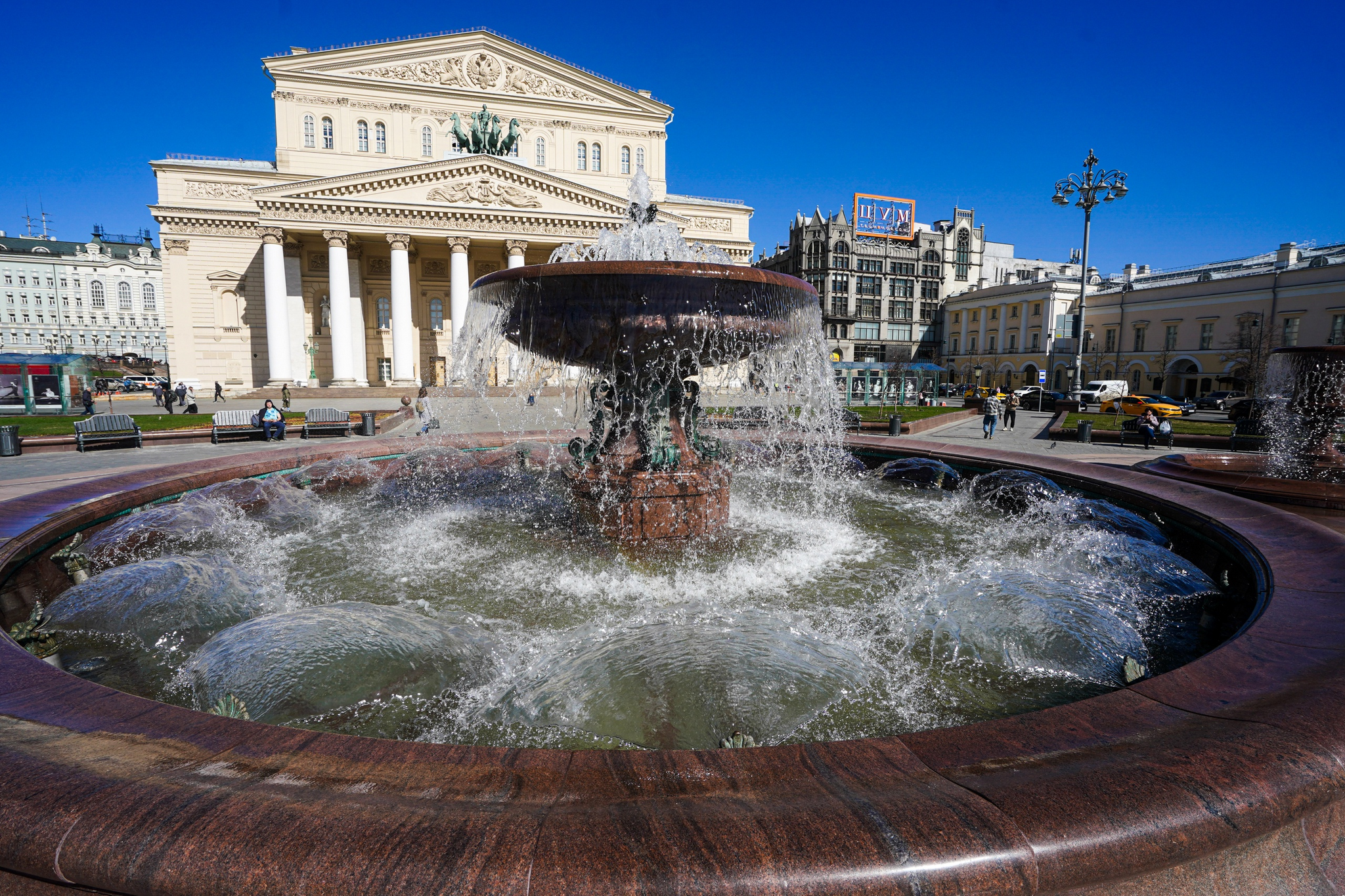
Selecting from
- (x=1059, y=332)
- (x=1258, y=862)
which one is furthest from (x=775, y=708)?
(x=1059, y=332)

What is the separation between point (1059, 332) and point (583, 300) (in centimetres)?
6287

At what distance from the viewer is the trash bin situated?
38.7 ft

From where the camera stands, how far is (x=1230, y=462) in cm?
790

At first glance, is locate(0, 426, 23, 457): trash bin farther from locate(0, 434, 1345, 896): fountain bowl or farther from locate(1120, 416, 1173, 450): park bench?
locate(1120, 416, 1173, 450): park bench

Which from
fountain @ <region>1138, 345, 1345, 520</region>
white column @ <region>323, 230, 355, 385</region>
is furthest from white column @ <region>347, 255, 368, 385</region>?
fountain @ <region>1138, 345, 1345, 520</region>

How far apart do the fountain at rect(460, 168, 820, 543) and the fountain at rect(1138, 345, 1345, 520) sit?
4306 mm

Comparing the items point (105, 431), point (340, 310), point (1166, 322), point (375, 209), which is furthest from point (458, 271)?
point (1166, 322)

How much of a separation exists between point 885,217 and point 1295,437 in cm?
7033

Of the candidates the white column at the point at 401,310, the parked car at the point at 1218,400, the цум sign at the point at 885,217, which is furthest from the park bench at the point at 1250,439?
the цум sign at the point at 885,217

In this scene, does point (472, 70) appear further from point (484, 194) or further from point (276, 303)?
point (276, 303)

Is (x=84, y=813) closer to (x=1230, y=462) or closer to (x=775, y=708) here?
(x=775, y=708)

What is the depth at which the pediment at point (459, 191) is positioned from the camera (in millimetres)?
34781

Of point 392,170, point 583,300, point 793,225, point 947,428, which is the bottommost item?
point 947,428

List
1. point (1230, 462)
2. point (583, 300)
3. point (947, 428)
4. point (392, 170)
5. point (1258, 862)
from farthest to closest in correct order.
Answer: point (392, 170), point (947, 428), point (1230, 462), point (583, 300), point (1258, 862)
